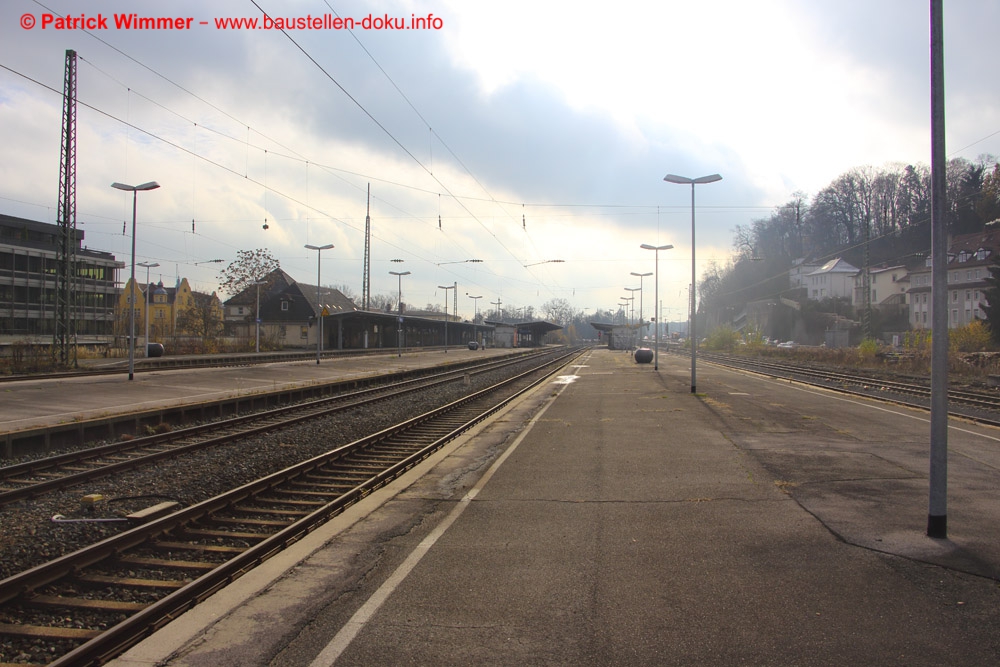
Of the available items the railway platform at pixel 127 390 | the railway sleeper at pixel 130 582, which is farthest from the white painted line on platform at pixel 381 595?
the railway platform at pixel 127 390

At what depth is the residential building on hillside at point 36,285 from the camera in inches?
2105

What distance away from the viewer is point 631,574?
5406 millimetres

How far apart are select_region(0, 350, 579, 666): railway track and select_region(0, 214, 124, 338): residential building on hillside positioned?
166 ft

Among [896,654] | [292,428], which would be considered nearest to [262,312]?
[292,428]

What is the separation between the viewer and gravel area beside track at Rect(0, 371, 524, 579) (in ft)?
21.2

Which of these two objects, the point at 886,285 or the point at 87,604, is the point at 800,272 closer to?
the point at 886,285

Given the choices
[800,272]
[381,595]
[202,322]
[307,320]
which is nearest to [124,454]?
[381,595]

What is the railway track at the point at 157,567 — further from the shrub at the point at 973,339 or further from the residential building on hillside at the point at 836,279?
the residential building on hillside at the point at 836,279

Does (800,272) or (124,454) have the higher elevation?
(800,272)

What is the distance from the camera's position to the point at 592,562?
5734 millimetres

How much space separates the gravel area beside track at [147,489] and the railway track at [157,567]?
0.56 metres

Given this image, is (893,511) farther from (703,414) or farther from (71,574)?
(703,414)

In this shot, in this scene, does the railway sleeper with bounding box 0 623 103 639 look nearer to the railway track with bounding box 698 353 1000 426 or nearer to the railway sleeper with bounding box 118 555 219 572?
the railway sleeper with bounding box 118 555 219 572

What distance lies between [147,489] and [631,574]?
6.89 m
